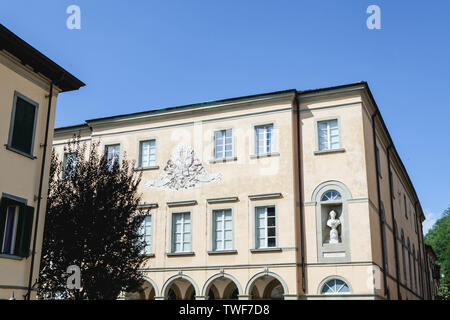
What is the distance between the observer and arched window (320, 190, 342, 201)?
23.5 metres

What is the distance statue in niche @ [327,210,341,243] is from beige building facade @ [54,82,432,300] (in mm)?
44

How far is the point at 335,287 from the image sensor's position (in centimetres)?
2242

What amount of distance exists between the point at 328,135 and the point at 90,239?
12.1 m

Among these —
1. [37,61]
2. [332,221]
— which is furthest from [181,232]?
[37,61]

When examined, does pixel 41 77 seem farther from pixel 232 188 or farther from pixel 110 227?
pixel 232 188

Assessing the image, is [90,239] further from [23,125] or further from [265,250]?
[265,250]

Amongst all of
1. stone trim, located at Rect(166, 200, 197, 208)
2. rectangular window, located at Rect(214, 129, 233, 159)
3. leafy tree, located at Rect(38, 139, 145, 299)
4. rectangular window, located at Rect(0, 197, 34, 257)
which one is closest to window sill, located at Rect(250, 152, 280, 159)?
rectangular window, located at Rect(214, 129, 233, 159)

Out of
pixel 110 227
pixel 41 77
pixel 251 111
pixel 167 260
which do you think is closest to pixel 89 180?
pixel 110 227

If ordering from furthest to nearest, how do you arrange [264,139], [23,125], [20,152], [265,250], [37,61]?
[264,139], [265,250], [37,61], [23,125], [20,152]

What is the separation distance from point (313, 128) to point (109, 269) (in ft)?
38.2

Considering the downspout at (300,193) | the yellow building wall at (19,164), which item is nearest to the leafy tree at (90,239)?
the yellow building wall at (19,164)
